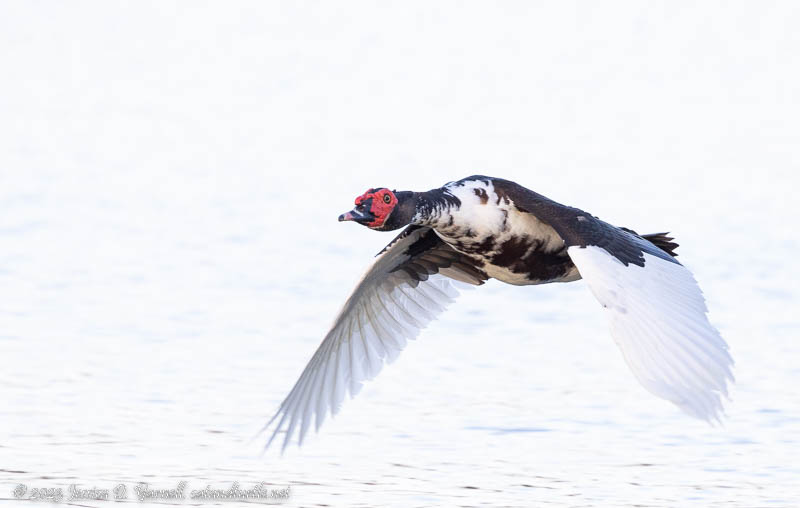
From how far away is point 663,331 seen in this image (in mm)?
8891

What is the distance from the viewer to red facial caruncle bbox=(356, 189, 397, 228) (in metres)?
9.70

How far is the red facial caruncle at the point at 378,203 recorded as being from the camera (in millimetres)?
9695

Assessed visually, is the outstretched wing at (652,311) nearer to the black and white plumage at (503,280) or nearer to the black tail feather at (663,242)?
the black and white plumage at (503,280)

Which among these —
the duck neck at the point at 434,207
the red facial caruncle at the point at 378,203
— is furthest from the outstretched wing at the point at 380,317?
the red facial caruncle at the point at 378,203

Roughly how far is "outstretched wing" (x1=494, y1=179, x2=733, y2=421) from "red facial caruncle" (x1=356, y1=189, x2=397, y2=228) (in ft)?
2.98

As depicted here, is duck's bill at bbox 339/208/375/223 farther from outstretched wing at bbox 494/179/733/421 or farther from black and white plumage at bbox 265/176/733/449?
outstretched wing at bbox 494/179/733/421

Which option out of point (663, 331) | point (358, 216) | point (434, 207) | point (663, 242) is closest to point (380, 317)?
point (434, 207)

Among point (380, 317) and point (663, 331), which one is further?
point (380, 317)

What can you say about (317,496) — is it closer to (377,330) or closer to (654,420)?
(377,330)

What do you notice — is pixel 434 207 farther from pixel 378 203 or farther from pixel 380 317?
pixel 380 317

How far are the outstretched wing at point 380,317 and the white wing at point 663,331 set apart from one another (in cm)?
195

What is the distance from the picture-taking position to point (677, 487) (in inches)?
421

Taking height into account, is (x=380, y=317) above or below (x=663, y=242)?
below

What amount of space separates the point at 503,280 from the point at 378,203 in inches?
49.4
